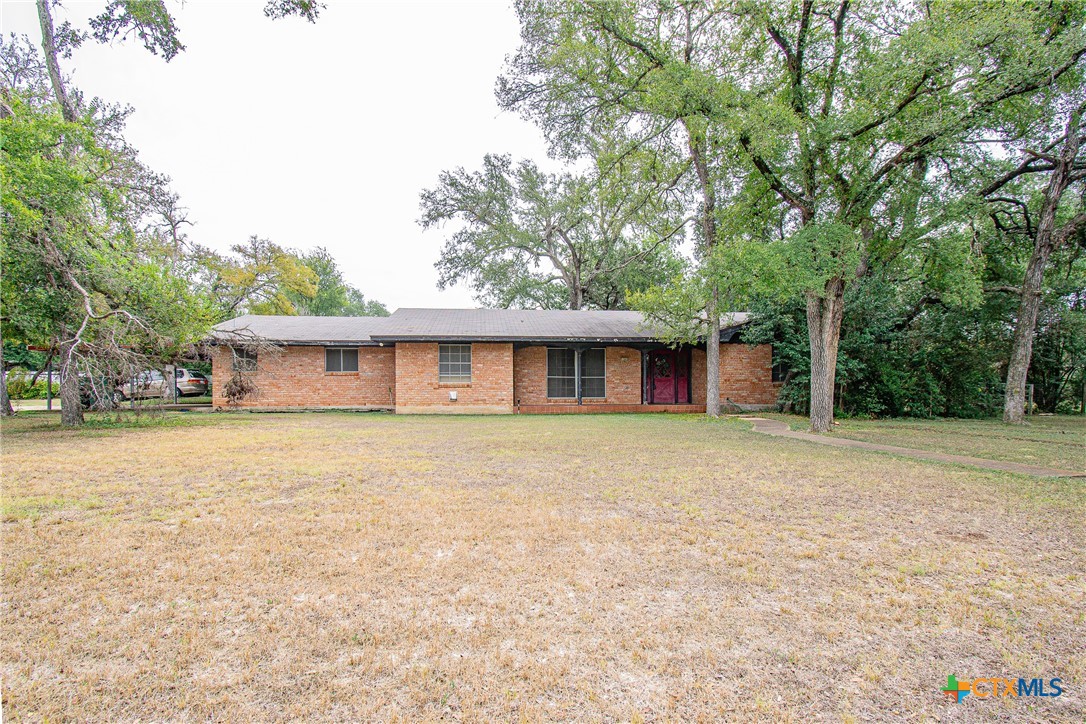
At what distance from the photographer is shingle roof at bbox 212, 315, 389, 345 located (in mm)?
16225

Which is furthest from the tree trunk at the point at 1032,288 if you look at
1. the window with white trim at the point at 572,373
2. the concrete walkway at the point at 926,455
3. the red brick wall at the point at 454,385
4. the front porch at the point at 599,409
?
the red brick wall at the point at 454,385

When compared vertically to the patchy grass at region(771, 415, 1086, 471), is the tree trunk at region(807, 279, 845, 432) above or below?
above

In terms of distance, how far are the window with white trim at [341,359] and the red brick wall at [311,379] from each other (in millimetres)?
139

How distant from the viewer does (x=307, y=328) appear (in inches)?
707

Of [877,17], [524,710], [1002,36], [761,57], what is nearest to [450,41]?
[761,57]

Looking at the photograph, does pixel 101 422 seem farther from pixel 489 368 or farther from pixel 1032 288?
pixel 1032 288

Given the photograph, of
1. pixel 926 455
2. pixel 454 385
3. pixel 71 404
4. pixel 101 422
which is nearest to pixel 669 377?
pixel 454 385

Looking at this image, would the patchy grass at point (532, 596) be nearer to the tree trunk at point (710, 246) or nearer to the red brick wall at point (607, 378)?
the tree trunk at point (710, 246)

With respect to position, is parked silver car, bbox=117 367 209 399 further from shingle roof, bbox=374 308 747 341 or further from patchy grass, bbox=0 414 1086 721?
patchy grass, bbox=0 414 1086 721

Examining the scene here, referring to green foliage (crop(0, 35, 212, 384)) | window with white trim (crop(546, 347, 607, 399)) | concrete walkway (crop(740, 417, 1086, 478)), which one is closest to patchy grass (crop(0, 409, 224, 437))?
green foliage (crop(0, 35, 212, 384))

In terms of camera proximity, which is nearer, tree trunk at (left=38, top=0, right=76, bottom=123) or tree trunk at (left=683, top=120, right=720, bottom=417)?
tree trunk at (left=38, top=0, right=76, bottom=123)

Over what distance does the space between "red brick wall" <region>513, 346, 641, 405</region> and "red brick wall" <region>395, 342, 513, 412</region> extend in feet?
2.83

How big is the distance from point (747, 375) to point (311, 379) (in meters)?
15.2

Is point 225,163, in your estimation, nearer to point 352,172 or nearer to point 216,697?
point 352,172
